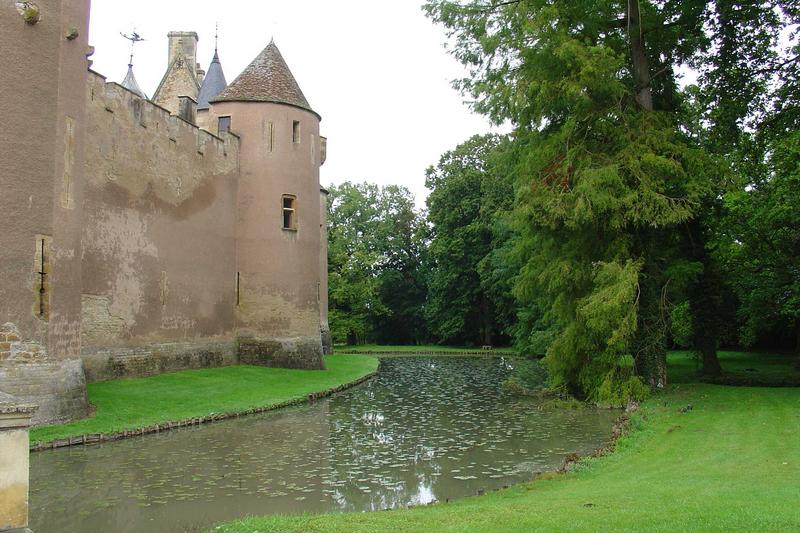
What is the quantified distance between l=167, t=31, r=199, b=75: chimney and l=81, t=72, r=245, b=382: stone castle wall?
35.3 ft

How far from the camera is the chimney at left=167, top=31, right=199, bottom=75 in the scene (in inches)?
1364

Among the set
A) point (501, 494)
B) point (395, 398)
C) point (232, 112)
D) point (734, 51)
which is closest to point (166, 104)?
point (232, 112)

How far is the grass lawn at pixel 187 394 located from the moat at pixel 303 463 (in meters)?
0.83

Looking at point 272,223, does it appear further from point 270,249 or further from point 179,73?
point 179,73

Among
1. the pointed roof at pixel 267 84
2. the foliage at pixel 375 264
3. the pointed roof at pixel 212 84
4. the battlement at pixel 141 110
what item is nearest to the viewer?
the battlement at pixel 141 110

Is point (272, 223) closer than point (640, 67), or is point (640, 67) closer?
point (640, 67)

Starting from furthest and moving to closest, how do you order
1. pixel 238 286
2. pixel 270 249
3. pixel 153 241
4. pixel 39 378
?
pixel 270 249, pixel 238 286, pixel 153 241, pixel 39 378

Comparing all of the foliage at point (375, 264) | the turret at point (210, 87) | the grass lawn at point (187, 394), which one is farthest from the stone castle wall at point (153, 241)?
the foliage at point (375, 264)

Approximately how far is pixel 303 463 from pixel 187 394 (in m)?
7.72

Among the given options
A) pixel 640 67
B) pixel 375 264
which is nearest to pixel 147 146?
A: pixel 640 67

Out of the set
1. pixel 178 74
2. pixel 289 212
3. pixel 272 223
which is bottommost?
pixel 272 223

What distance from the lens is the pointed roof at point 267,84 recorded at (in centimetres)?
2680

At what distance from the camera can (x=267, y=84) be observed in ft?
89.4

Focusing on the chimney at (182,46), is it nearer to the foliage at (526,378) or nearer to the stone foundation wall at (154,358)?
the stone foundation wall at (154,358)
